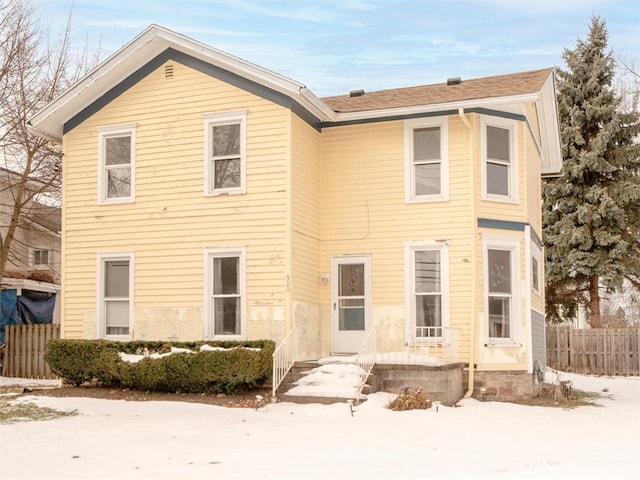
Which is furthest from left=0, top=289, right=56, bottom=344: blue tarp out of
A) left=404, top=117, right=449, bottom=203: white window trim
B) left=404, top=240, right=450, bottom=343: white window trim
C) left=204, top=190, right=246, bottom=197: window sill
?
left=404, top=117, right=449, bottom=203: white window trim

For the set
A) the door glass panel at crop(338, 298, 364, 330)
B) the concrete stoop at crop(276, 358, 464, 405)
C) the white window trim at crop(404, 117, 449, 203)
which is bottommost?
the concrete stoop at crop(276, 358, 464, 405)

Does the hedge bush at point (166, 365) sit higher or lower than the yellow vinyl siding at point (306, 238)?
lower

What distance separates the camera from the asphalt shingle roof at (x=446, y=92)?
15.8 m

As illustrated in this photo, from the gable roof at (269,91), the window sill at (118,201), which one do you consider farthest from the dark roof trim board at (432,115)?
the window sill at (118,201)

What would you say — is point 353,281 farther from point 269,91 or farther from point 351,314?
point 269,91

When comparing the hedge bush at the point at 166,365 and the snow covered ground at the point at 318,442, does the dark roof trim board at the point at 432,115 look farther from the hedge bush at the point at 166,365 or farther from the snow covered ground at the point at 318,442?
the snow covered ground at the point at 318,442

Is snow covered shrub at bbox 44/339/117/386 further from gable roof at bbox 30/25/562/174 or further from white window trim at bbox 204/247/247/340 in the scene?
gable roof at bbox 30/25/562/174

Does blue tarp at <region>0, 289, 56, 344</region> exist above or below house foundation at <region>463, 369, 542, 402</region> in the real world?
above

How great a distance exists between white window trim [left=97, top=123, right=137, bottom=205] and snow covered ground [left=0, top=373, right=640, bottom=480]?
4.66 m

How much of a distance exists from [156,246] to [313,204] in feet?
11.5

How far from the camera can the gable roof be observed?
1552 cm

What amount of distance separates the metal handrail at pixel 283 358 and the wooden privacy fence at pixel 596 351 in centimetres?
1261

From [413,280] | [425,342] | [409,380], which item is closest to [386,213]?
[413,280]

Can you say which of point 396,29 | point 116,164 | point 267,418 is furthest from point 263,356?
point 396,29
